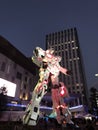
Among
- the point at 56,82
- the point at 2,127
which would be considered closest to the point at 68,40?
the point at 56,82

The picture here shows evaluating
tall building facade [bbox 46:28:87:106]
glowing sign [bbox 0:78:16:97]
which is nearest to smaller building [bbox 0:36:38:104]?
glowing sign [bbox 0:78:16:97]

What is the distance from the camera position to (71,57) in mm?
76875

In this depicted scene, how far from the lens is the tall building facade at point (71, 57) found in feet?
228

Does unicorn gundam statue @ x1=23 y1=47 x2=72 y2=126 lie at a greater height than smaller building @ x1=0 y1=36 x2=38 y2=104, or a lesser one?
lesser

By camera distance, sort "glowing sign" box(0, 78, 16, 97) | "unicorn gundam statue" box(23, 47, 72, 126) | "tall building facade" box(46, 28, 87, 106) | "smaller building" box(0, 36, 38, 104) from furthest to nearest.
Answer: "tall building facade" box(46, 28, 87, 106), "smaller building" box(0, 36, 38, 104), "glowing sign" box(0, 78, 16, 97), "unicorn gundam statue" box(23, 47, 72, 126)

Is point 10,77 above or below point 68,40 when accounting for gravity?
below

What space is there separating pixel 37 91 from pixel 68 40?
75189 mm

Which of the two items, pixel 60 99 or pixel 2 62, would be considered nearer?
pixel 60 99

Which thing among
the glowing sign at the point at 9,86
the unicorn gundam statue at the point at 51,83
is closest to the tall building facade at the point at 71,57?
the glowing sign at the point at 9,86

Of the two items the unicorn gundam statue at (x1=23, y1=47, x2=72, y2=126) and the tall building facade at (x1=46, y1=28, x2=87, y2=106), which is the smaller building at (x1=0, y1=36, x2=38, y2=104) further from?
the tall building facade at (x1=46, y1=28, x2=87, y2=106)

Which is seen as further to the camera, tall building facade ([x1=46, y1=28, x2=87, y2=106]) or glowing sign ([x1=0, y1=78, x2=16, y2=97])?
tall building facade ([x1=46, y1=28, x2=87, y2=106])

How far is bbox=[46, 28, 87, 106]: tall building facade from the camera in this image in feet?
228

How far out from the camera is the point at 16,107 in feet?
97.2

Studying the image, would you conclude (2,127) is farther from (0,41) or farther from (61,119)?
(0,41)
